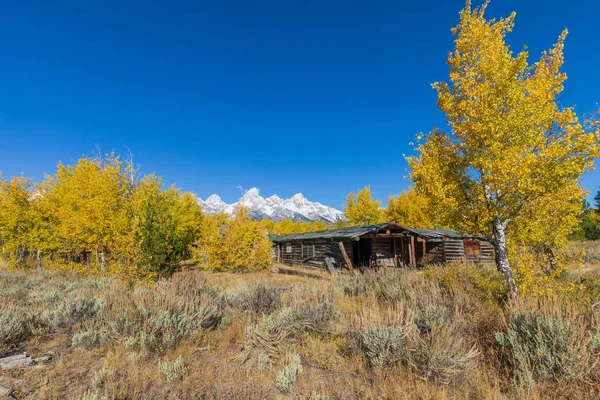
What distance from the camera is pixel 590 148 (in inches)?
207

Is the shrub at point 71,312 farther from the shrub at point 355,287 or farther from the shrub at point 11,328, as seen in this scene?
the shrub at point 355,287

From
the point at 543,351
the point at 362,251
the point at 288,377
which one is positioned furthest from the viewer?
the point at 362,251

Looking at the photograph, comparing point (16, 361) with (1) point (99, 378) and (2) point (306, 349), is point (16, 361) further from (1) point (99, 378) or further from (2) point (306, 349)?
(2) point (306, 349)

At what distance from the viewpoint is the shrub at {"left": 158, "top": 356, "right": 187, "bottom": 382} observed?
380 centimetres

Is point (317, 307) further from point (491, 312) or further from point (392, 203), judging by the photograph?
point (392, 203)

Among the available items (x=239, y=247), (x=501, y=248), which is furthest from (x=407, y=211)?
(x=501, y=248)

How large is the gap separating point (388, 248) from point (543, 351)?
22425 mm

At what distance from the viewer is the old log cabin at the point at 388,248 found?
21344 millimetres

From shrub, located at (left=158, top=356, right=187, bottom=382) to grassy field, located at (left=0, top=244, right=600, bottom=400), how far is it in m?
0.01

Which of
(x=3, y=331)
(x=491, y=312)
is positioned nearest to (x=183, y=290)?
(x=3, y=331)

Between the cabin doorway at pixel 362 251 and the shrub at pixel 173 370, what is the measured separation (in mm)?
21884

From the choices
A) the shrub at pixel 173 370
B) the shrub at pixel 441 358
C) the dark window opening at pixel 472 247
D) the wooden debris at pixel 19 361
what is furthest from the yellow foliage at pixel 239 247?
the dark window opening at pixel 472 247

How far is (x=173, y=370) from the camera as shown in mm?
3871

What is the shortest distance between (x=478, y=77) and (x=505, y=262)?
479 cm
